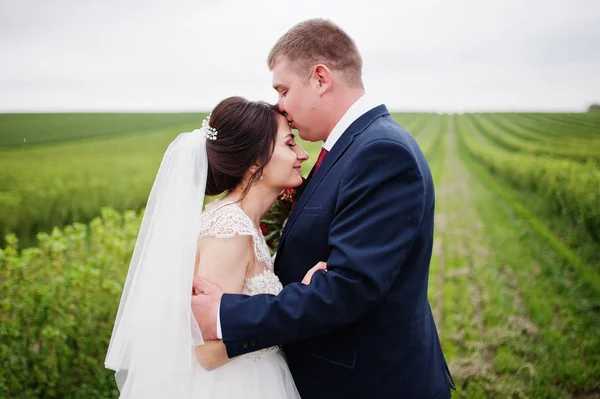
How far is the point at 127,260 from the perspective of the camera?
559 centimetres

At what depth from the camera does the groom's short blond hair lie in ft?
8.48

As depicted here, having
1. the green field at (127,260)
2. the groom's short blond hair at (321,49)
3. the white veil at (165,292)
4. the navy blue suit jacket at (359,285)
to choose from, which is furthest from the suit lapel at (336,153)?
the green field at (127,260)

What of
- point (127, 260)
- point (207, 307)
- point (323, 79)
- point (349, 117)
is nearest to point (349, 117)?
point (349, 117)

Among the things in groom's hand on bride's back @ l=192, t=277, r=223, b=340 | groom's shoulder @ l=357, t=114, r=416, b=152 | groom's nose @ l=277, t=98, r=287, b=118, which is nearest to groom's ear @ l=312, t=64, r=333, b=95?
groom's nose @ l=277, t=98, r=287, b=118

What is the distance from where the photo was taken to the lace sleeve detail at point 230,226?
2436mm

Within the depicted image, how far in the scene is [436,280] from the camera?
898 cm

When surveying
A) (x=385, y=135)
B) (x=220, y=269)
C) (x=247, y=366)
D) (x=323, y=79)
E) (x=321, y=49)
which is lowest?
(x=247, y=366)

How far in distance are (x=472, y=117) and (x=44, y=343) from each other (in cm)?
1864

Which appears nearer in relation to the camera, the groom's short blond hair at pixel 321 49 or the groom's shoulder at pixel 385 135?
the groom's shoulder at pixel 385 135

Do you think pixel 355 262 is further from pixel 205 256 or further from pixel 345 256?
pixel 205 256

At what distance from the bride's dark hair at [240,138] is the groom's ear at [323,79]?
0.31m

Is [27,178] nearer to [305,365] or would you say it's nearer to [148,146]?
[305,365]

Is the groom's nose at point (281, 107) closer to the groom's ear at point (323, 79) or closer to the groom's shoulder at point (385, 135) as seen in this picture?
the groom's ear at point (323, 79)

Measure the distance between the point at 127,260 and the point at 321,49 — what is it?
3952 mm
